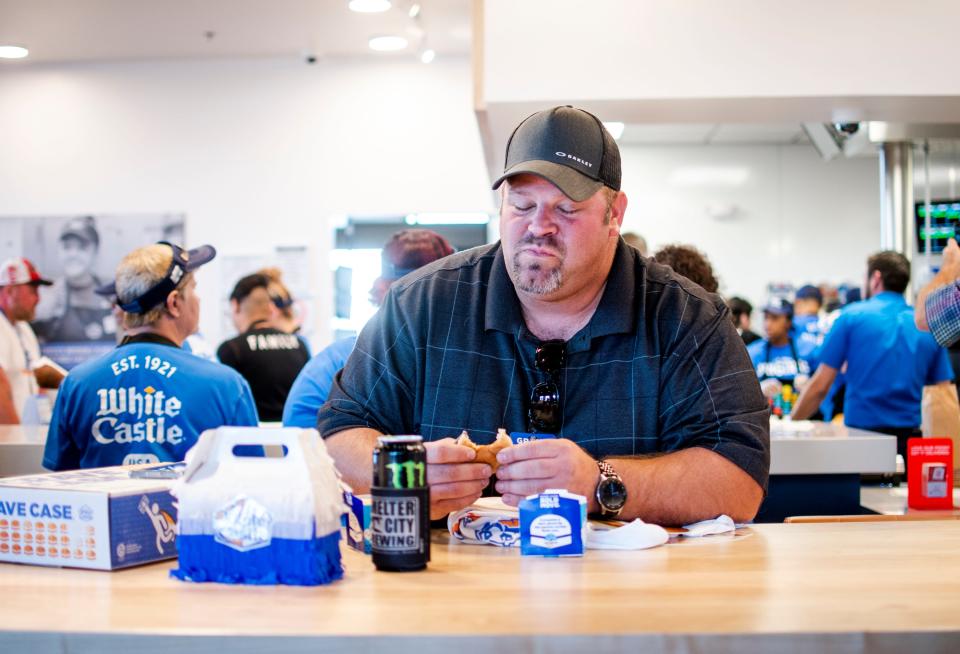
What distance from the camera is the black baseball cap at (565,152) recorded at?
1.90 m

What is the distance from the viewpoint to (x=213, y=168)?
8.22 metres

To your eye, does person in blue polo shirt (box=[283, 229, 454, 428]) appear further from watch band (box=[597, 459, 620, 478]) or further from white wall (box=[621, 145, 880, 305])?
white wall (box=[621, 145, 880, 305])

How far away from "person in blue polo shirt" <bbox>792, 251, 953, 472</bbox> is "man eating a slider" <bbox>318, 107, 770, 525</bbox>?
372 centimetres

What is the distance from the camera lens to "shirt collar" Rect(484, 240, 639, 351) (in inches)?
78.0

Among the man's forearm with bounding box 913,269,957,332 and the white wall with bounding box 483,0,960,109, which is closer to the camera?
the man's forearm with bounding box 913,269,957,332

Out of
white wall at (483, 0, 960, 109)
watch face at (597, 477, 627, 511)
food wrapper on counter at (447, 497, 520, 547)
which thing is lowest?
food wrapper on counter at (447, 497, 520, 547)

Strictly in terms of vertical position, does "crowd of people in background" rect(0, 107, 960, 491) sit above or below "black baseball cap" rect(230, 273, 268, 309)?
below

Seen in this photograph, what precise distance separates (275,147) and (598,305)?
21.6 ft

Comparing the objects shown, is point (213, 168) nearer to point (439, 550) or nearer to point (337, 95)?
point (337, 95)

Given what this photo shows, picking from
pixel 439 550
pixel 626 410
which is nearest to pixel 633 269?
pixel 626 410

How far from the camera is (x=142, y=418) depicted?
299cm

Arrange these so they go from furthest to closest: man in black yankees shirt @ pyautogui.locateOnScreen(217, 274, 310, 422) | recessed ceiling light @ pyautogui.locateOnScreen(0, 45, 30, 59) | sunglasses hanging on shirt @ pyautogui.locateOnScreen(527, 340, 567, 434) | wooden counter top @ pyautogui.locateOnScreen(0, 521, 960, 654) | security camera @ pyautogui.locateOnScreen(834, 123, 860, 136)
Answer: recessed ceiling light @ pyautogui.locateOnScreen(0, 45, 30, 59)
man in black yankees shirt @ pyautogui.locateOnScreen(217, 274, 310, 422)
security camera @ pyautogui.locateOnScreen(834, 123, 860, 136)
sunglasses hanging on shirt @ pyautogui.locateOnScreen(527, 340, 567, 434)
wooden counter top @ pyautogui.locateOnScreen(0, 521, 960, 654)

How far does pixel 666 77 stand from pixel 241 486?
2.90 meters

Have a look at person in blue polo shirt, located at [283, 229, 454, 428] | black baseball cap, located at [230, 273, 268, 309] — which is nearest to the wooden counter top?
person in blue polo shirt, located at [283, 229, 454, 428]
